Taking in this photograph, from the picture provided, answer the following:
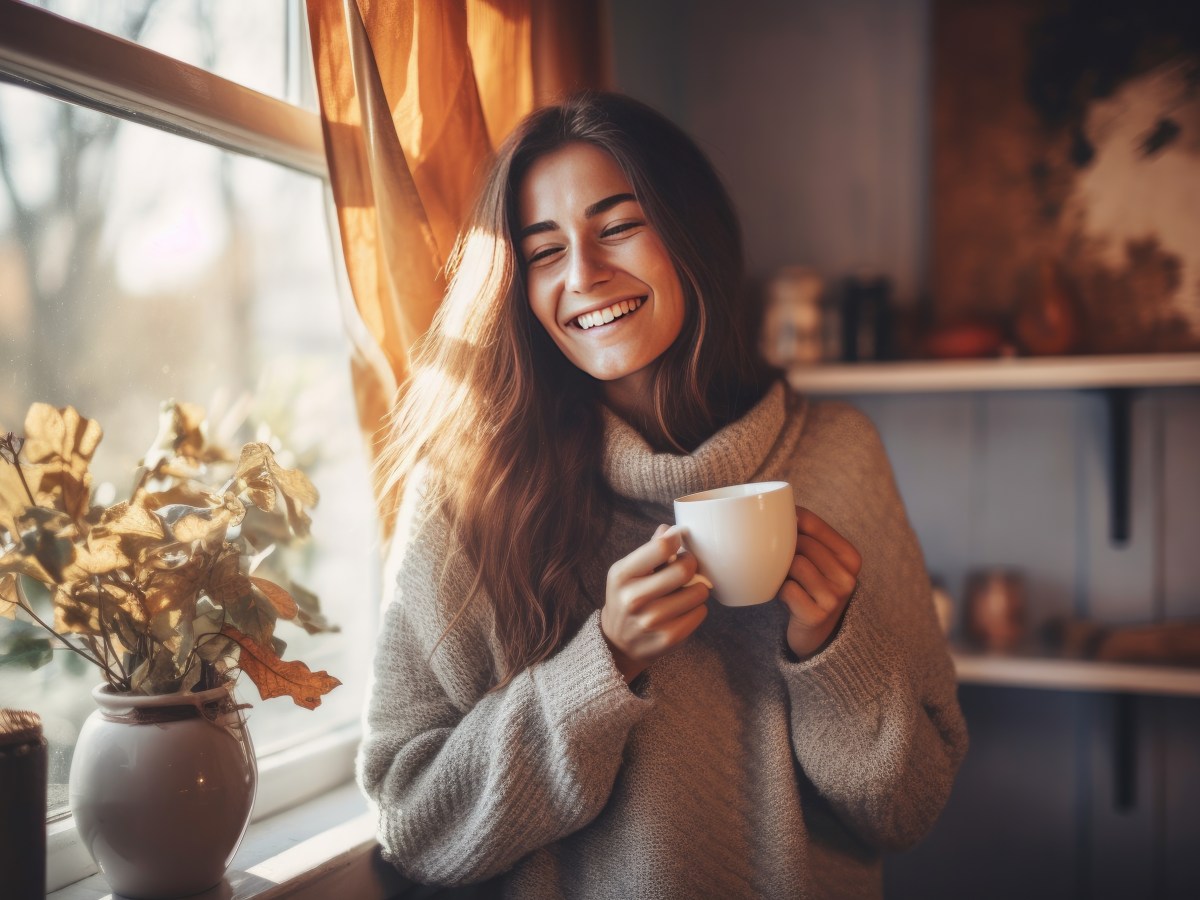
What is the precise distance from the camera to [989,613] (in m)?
1.73

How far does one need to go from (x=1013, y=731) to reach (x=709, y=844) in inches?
43.1

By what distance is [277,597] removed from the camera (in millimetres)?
864

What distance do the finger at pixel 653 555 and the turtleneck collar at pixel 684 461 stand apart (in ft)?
0.71

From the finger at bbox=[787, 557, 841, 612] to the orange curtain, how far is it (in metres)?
0.54

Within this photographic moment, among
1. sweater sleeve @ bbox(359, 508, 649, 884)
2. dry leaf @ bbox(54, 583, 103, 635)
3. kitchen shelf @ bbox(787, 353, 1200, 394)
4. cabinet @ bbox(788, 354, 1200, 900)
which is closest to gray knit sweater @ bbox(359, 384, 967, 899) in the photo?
sweater sleeve @ bbox(359, 508, 649, 884)

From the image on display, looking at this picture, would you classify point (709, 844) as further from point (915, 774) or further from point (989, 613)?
point (989, 613)

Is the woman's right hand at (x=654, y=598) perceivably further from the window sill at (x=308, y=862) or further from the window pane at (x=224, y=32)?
the window pane at (x=224, y=32)

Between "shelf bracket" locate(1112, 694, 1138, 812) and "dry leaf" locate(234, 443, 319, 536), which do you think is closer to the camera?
"dry leaf" locate(234, 443, 319, 536)

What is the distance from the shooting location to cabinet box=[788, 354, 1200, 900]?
5.70 ft

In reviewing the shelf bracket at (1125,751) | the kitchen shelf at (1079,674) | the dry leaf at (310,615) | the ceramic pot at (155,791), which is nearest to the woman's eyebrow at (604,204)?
the dry leaf at (310,615)

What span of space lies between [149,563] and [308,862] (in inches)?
15.1

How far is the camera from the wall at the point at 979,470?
1.75 meters

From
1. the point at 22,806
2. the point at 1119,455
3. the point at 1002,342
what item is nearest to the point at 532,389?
the point at 22,806

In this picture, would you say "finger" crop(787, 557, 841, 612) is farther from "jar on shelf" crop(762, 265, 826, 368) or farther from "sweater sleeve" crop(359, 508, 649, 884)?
"jar on shelf" crop(762, 265, 826, 368)
